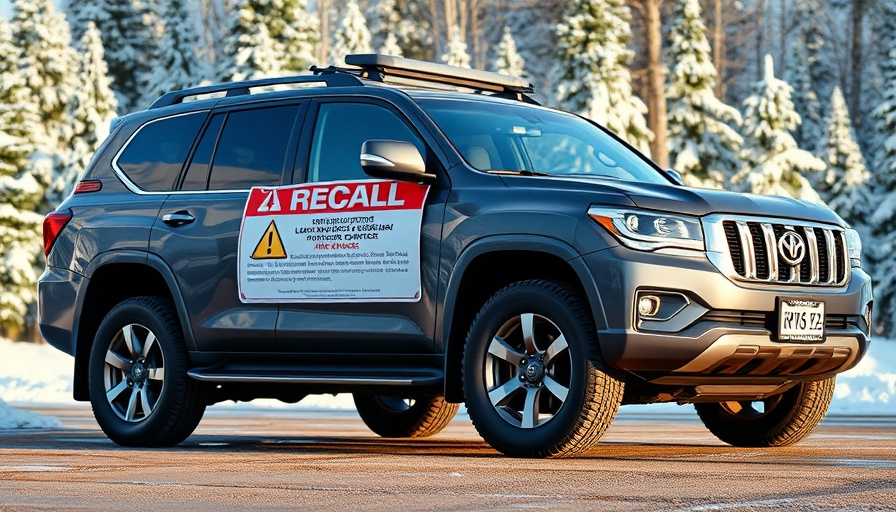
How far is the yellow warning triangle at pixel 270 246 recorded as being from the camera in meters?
8.13

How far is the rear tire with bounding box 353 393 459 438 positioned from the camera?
9.90 metres

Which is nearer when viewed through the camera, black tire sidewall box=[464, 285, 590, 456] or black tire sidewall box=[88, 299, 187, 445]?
black tire sidewall box=[464, 285, 590, 456]

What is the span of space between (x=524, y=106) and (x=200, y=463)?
280 centimetres

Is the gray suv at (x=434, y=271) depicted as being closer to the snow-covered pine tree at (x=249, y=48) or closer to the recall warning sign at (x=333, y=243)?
the recall warning sign at (x=333, y=243)

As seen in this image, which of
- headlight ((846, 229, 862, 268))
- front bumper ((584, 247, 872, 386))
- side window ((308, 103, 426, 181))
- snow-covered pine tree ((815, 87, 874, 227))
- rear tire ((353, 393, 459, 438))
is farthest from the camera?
snow-covered pine tree ((815, 87, 874, 227))

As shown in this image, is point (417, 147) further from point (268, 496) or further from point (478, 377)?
point (268, 496)

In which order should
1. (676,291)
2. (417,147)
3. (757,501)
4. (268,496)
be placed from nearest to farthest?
(757,501)
(268,496)
(676,291)
(417,147)

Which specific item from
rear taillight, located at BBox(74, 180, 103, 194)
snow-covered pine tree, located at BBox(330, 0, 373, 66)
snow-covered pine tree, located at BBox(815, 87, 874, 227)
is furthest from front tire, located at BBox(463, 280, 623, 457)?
snow-covered pine tree, located at BBox(815, 87, 874, 227)

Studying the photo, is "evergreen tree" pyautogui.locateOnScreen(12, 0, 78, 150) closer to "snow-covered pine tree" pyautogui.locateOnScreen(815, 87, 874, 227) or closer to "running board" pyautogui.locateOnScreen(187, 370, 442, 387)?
"snow-covered pine tree" pyautogui.locateOnScreen(815, 87, 874, 227)

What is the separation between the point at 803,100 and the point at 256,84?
7134cm

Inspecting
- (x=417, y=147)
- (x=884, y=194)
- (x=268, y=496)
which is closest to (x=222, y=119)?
(x=417, y=147)

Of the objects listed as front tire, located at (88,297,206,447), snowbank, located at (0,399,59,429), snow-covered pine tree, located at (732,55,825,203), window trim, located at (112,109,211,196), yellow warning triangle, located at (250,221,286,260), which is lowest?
snow-covered pine tree, located at (732,55,825,203)

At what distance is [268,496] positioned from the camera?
5.55 metres

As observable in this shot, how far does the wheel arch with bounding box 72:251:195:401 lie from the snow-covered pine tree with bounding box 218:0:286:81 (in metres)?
40.5
